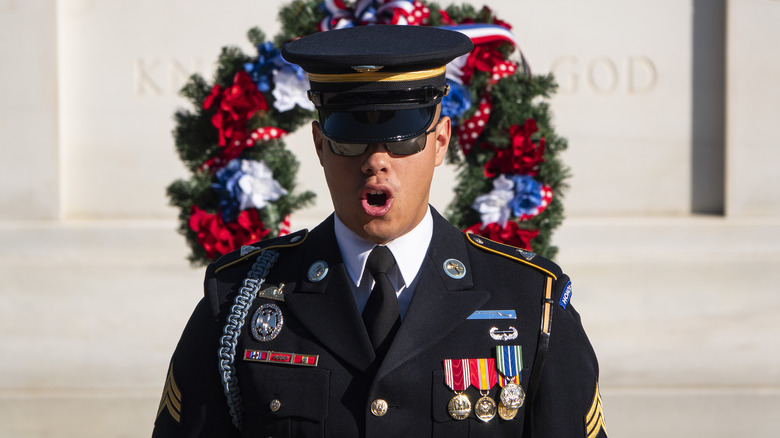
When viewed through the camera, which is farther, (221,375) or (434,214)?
(434,214)

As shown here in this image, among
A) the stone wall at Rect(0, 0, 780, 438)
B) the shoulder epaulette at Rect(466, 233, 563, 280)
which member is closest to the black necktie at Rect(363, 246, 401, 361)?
the shoulder epaulette at Rect(466, 233, 563, 280)

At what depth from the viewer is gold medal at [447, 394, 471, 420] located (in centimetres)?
216

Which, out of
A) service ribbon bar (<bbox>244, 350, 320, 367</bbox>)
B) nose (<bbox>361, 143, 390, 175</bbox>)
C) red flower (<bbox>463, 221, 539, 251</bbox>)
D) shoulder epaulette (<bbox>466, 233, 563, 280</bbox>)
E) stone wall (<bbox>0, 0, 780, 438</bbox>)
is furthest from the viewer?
stone wall (<bbox>0, 0, 780, 438</bbox>)

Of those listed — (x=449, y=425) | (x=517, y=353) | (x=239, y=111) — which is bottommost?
(x=449, y=425)

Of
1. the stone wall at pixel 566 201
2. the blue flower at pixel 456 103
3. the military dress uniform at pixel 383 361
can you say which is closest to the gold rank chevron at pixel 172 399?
the military dress uniform at pixel 383 361

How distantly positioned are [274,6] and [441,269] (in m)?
4.49

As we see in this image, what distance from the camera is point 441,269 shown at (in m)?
2.31

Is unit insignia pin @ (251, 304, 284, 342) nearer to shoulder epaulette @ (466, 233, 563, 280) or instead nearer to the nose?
the nose

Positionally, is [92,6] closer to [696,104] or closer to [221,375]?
[696,104]

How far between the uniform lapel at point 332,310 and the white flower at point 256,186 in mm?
1946

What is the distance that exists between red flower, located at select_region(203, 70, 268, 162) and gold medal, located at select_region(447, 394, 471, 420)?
242cm

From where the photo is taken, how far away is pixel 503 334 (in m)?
2.24

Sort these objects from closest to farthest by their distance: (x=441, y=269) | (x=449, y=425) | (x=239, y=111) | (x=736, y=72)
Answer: (x=449, y=425) < (x=441, y=269) < (x=239, y=111) < (x=736, y=72)

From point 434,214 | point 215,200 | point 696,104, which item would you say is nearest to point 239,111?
point 215,200
